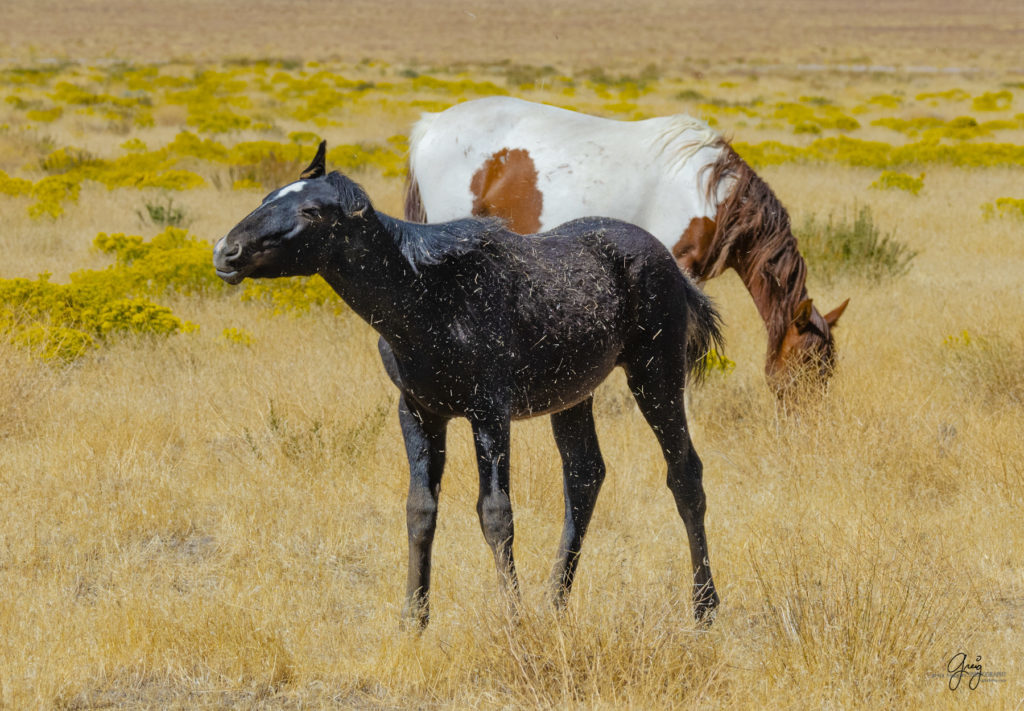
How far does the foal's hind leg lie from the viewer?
409 centimetres

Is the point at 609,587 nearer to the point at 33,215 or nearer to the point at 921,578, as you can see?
the point at 921,578

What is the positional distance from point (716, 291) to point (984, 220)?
5119mm

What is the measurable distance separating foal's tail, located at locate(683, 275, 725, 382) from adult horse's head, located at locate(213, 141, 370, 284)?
4.87 feet

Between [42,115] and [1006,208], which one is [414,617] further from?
[42,115]

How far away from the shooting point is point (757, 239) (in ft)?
21.7

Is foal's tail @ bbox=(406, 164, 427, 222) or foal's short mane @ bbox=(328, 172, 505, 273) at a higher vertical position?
foal's short mane @ bbox=(328, 172, 505, 273)

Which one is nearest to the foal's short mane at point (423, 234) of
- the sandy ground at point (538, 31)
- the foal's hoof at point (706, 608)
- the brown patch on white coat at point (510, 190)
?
the foal's hoof at point (706, 608)

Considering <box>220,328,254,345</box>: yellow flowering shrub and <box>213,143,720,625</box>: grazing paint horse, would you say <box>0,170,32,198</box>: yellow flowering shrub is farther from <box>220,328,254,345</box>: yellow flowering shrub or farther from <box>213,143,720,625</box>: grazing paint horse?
<box>213,143,720,625</box>: grazing paint horse

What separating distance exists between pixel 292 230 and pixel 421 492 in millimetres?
1105

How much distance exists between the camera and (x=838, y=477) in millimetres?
5555

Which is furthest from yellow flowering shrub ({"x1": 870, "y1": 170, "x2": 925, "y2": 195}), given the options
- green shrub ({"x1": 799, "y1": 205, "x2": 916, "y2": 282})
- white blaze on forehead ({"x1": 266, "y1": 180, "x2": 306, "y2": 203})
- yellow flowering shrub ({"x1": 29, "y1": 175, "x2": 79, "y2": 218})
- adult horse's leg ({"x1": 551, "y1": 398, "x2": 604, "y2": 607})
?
white blaze on forehead ({"x1": 266, "y1": 180, "x2": 306, "y2": 203})

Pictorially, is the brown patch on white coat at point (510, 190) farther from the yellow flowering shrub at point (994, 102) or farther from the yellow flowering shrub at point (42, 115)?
the yellow flowering shrub at point (994, 102)

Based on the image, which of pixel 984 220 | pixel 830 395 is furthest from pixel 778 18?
pixel 830 395

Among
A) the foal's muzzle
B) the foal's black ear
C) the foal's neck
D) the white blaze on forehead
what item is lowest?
the foal's neck
